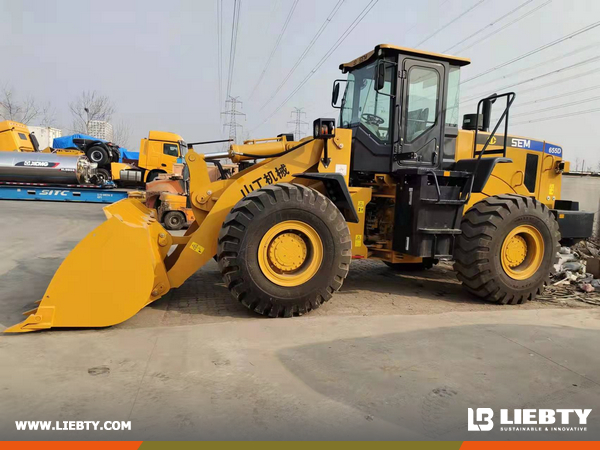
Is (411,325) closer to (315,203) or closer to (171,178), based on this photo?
(315,203)

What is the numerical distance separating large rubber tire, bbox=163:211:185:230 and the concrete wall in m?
11.9

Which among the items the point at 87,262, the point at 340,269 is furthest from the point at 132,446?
the point at 340,269

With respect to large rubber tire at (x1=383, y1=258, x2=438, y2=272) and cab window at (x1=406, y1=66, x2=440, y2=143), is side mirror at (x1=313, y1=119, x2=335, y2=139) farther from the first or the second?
large rubber tire at (x1=383, y1=258, x2=438, y2=272)

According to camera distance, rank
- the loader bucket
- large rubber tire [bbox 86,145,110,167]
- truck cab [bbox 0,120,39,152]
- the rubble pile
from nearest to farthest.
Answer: the loader bucket
the rubble pile
truck cab [bbox 0,120,39,152]
large rubber tire [bbox 86,145,110,167]

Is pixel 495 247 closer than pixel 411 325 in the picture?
No

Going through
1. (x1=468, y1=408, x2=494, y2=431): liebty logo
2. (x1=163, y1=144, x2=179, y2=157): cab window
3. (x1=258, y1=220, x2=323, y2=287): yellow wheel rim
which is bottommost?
(x1=468, y1=408, x2=494, y2=431): liebty logo

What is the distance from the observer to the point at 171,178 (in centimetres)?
1334

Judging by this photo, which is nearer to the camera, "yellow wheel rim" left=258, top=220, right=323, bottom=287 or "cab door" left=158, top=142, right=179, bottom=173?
"yellow wheel rim" left=258, top=220, right=323, bottom=287

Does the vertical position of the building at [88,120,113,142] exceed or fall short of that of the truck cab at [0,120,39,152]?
it exceeds it

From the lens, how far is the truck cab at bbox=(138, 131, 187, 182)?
A: 19.8 m

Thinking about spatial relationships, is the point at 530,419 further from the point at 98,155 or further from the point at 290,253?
the point at 98,155

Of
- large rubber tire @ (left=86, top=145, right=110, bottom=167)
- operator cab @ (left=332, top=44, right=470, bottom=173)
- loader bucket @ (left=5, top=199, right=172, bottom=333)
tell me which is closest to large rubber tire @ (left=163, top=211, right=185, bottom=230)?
operator cab @ (left=332, top=44, right=470, bottom=173)

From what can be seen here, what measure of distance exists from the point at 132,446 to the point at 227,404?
0.62 m

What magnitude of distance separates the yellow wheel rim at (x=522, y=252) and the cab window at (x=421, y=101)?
5.90 feet
